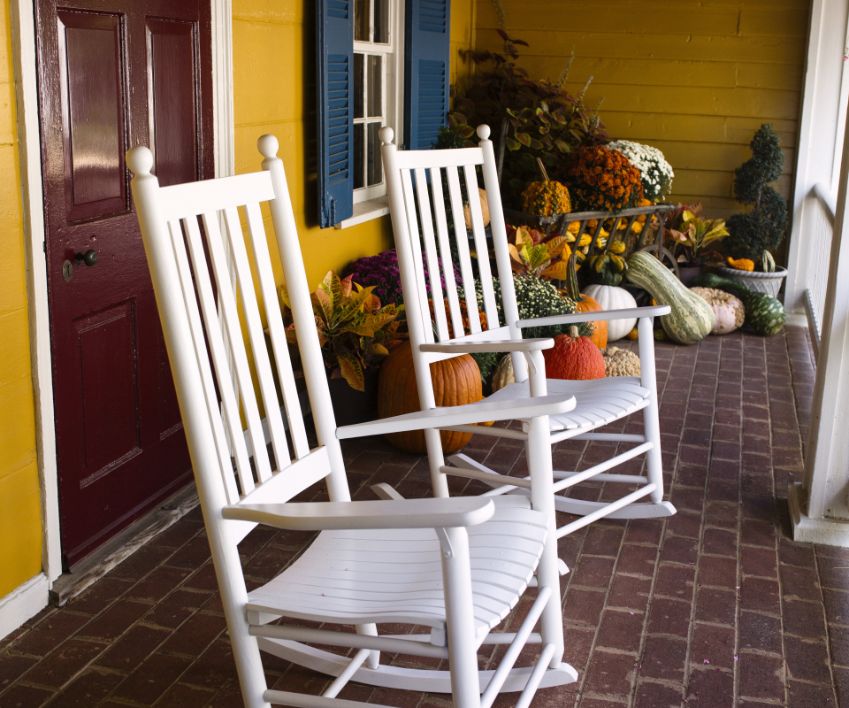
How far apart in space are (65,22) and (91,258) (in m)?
0.59

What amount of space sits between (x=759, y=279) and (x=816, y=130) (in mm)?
945

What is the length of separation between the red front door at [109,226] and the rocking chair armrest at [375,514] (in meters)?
1.13

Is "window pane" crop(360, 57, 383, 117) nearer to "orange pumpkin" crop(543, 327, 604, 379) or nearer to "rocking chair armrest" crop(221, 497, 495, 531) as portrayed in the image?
"orange pumpkin" crop(543, 327, 604, 379)

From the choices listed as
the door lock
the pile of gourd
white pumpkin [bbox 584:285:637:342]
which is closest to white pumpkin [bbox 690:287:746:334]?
the pile of gourd

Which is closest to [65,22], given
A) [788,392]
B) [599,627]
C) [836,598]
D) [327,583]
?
[327,583]

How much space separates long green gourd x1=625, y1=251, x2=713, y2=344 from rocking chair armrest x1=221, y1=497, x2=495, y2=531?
13.4ft

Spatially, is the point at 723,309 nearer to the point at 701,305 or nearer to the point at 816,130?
the point at 701,305

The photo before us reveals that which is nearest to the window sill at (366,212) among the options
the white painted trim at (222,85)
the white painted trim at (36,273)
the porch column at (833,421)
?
the white painted trim at (222,85)

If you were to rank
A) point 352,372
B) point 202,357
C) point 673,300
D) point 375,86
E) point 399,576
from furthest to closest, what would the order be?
point 673,300 < point 375,86 < point 352,372 < point 399,576 < point 202,357

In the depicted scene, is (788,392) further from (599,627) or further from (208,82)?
(208,82)

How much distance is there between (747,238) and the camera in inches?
237

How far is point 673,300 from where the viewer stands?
5.52 metres

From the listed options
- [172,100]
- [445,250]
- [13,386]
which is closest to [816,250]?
[445,250]

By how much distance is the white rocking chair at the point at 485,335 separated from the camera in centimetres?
279
